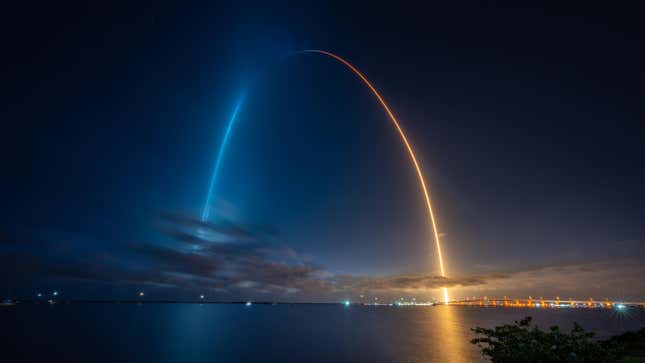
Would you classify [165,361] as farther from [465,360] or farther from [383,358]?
[465,360]

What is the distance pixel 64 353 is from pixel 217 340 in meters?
29.5

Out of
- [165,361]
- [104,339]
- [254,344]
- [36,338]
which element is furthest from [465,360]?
[36,338]

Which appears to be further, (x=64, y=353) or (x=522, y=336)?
(x=64, y=353)

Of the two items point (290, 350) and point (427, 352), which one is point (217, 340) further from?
point (427, 352)

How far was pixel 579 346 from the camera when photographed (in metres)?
18.7

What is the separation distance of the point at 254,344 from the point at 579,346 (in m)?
70.0

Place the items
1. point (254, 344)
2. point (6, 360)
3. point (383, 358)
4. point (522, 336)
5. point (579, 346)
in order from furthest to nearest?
1. point (254, 344)
2. point (383, 358)
3. point (6, 360)
4. point (522, 336)
5. point (579, 346)

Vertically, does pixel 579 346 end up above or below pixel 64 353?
above

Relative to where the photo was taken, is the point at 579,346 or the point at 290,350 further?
the point at 290,350

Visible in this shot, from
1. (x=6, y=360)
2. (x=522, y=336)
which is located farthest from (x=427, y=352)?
(x=6, y=360)

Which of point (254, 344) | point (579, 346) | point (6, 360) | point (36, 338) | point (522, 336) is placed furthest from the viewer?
point (36, 338)

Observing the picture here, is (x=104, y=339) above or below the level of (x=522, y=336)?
below

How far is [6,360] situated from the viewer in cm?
5588

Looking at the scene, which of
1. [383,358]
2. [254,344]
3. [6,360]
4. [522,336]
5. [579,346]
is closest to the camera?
[579,346]
